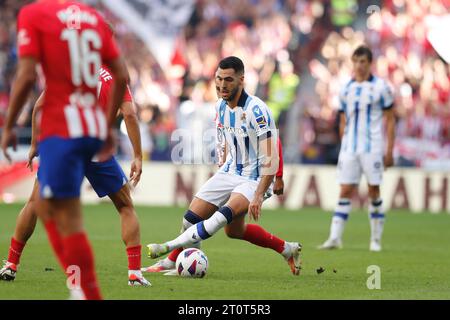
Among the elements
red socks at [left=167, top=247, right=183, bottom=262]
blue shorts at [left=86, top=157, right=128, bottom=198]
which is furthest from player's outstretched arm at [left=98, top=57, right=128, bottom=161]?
red socks at [left=167, top=247, right=183, bottom=262]

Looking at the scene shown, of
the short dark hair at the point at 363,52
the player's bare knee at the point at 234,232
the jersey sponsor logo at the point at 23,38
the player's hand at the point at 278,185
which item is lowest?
the player's bare knee at the point at 234,232

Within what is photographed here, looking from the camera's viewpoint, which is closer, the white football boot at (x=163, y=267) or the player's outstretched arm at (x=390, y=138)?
the white football boot at (x=163, y=267)

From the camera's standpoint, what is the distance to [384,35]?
25.0 meters

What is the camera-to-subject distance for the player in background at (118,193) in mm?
7984

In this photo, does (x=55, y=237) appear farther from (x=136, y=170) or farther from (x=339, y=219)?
(x=339, y=219)

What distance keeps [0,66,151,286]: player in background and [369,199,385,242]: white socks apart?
5.37 m

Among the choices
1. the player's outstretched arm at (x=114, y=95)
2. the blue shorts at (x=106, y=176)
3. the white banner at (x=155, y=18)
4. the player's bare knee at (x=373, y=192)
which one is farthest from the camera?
the white banner at (x=155, y=18)

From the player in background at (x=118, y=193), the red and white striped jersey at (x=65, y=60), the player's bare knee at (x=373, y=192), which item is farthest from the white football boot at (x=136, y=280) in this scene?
the player's bare knee at (x=373, y=192)

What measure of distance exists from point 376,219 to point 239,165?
4.18 meters

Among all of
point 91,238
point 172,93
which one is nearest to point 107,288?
point 91,238

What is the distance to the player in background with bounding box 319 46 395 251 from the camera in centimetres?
1280

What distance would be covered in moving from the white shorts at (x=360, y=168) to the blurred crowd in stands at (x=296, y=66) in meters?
8.23

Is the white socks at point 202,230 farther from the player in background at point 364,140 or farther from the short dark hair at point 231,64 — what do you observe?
the player in background at point 364,140

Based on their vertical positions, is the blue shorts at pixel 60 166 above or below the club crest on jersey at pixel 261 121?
below
